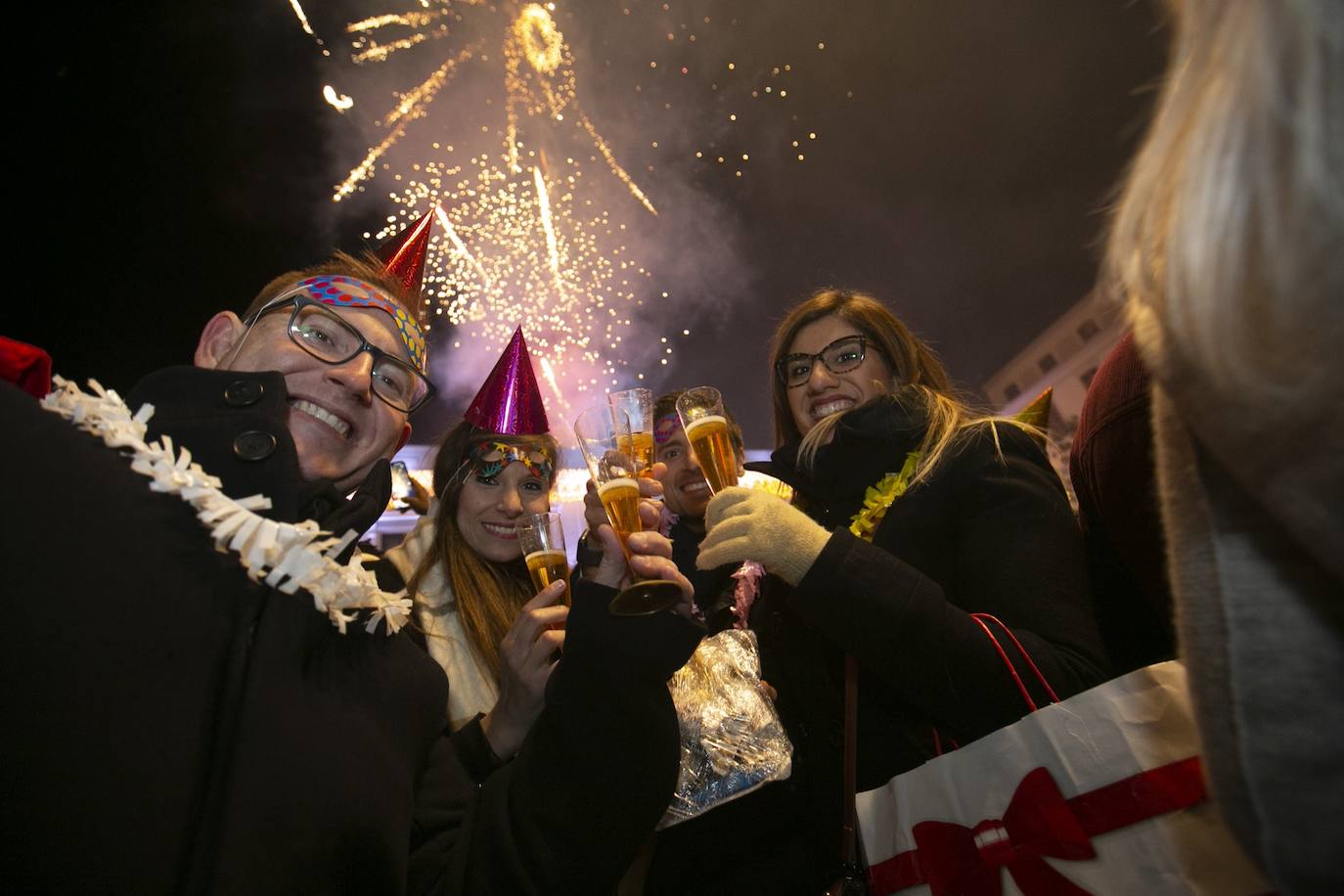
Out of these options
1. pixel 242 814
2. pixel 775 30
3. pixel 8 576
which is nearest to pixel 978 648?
pixel 242 814

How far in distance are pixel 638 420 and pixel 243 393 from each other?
4.01ft

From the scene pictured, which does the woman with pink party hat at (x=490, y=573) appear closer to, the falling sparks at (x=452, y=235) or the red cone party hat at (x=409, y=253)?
the red cone party hat at (x=409, y=253)

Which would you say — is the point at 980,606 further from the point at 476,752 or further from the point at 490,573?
the point at 490,573

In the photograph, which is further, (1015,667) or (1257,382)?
(1015,667)

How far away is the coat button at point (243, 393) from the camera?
1.56m

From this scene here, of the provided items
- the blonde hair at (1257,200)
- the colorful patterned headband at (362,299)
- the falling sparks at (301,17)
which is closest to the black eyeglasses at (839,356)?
the colorful patterned headband at (362,299)

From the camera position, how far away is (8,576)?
1115mm

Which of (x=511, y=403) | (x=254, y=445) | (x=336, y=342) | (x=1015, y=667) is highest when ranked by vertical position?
(x=511, y=403)

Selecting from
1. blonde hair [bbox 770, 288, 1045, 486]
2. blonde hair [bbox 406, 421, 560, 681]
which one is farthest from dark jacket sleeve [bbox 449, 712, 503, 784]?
blonde hair [bbox 770, 288, 1045, 486]

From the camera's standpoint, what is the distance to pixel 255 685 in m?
1.36

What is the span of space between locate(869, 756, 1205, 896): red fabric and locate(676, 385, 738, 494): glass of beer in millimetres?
1261

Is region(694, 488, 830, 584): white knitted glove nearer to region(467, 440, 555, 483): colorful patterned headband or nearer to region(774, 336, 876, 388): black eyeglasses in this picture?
region(774, 336, 876, 388): black eyeglasses

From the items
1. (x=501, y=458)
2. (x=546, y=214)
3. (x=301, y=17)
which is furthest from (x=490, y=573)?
(x=546, y=214)

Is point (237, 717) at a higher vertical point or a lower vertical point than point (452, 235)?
lower
